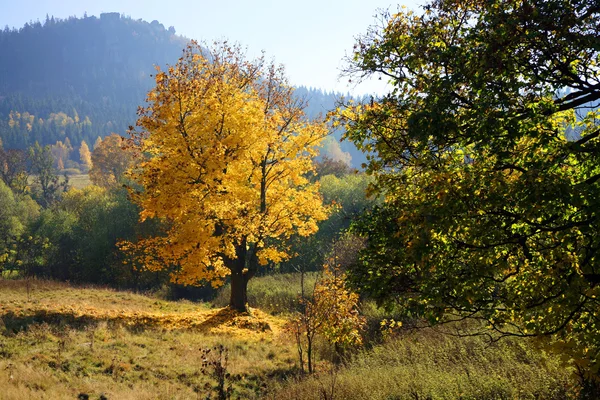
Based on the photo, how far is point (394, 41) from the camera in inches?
321

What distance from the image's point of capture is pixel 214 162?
56.3 ft

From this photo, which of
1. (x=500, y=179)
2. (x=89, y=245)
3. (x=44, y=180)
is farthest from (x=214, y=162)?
(x=44, y=180)

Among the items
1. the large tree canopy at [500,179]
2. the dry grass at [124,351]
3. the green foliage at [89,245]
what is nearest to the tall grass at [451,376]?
the large tree canopy at [500,179]

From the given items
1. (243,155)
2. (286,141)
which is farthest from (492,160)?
(286,141)

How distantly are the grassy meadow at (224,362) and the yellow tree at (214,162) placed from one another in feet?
9.78

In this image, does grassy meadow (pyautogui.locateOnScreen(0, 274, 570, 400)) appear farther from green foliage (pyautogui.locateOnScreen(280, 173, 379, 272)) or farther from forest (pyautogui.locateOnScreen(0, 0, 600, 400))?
green foliage (pyautogui.locateOnScreen(280, 173, 379, 272))

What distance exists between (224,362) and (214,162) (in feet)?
24.8

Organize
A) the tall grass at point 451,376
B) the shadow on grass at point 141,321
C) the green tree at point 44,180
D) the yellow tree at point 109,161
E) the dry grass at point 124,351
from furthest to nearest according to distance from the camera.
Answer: the yellow tree at point 109,161 → the green tree at point 44,180 → the shadow on grass at point 141,321 → the dry grass at point 124,351 → the tall grass at point 451,376

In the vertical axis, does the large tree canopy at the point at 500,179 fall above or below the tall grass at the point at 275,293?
above

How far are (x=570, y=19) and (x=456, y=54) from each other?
1.57 m

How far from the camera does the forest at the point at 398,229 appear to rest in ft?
19.9

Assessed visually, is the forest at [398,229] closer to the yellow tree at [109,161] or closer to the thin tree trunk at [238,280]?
the thin tree trunk at [238,280]

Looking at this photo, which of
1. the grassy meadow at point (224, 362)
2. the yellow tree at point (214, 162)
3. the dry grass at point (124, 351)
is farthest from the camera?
the yellow tree at point (214, 162)

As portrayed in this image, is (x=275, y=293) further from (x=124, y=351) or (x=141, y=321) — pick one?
(x=124, y=351)
